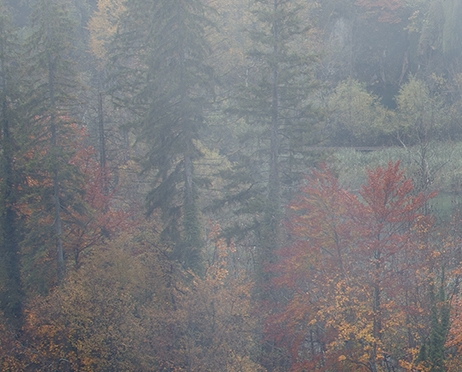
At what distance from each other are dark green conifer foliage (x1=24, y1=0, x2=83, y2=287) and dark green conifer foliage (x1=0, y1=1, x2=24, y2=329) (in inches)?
58.5

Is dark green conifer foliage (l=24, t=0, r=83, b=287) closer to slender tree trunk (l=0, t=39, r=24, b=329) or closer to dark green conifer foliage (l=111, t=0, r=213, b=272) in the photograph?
slender tree trunk (l=0, t=39, r=24, b=329)

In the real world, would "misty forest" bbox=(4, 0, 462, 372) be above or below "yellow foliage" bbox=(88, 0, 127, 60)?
below

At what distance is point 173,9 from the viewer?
2112 centimetres

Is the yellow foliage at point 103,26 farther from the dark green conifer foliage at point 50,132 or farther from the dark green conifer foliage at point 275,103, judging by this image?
the dark green conifer foliage at point 275,103

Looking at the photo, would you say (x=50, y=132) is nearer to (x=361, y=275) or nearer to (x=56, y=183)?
(x=56, y=183)

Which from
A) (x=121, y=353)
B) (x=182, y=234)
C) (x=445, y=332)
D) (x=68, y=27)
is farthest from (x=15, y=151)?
(x=445, y=332)

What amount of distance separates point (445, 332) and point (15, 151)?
1934cm

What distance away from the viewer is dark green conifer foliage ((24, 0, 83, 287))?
66.4 ft

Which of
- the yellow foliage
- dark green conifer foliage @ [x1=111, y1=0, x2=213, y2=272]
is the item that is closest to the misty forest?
dark green conifer foliage @ [x1=111, y1=0, x2=213, y2=272]

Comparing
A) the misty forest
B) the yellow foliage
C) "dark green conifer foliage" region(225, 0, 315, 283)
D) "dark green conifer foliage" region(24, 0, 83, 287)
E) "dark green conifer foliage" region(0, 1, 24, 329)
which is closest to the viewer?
the misty forest

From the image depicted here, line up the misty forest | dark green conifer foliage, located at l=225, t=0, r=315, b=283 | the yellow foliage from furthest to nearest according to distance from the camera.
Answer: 1. the yellow foliage
2. dark green conifer foliage, located at l=225, t=0, r=315, b=283
3. the misty forest

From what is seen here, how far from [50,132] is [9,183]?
163 inches

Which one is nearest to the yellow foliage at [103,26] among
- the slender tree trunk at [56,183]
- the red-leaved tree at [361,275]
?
the slender tree trunk at [56,183]

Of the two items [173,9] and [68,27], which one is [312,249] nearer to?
[173,9]
